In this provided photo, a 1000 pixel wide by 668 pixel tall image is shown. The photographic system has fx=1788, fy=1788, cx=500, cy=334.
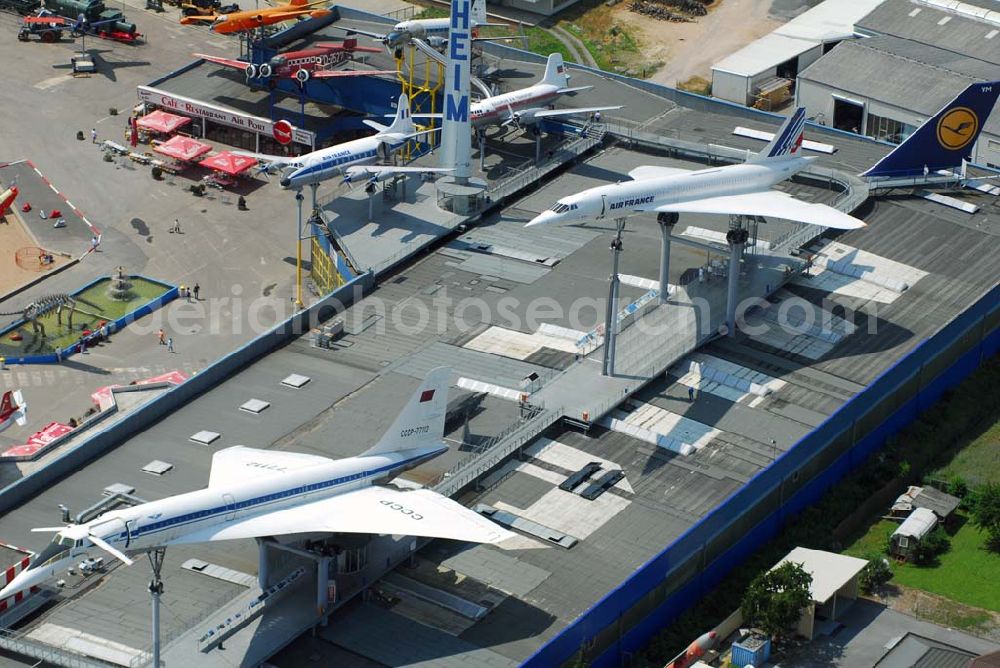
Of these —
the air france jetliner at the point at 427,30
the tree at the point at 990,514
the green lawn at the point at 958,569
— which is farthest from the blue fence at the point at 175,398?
the tree at the point at 990,514

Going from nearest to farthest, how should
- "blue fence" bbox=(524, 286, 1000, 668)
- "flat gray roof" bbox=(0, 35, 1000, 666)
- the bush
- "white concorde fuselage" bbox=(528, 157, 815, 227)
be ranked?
"blue fence" bbox=(524, 286, 1000, 668) → "flat gray roof" bbox=(0, 35, 1000, 666) → the bush → "white concorde fuselage" bbox=(528, 157, 815, 227)

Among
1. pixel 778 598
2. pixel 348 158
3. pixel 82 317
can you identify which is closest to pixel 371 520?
pixel 778 598

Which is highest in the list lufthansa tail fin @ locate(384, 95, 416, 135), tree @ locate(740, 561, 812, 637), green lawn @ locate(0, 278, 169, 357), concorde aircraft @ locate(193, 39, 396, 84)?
lufthansa tail fin @ locate(384, 95, 416, 135)

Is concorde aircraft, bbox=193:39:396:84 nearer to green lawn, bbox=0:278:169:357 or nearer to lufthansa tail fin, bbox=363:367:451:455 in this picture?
green lawn, bbox=0:278:169:357

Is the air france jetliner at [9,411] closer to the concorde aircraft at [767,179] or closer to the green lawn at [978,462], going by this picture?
the concorde aircraft at [767,179]

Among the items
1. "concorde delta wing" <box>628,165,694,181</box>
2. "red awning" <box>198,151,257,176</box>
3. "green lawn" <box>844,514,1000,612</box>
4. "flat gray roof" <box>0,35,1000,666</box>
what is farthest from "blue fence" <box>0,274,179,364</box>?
"green lawn" <box>844,514,1000,612</box>

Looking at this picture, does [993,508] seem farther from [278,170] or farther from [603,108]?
[278,170]
